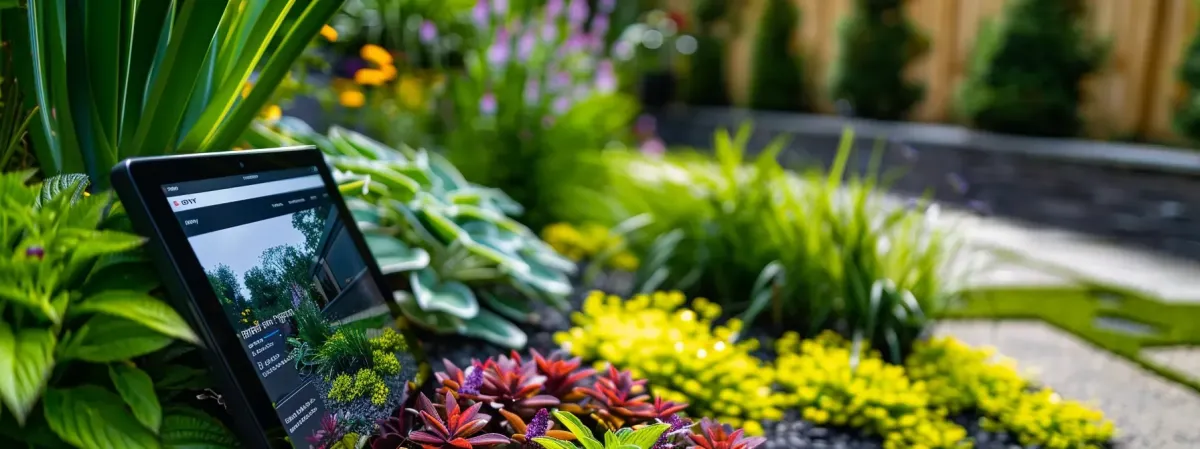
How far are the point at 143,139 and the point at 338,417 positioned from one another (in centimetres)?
52

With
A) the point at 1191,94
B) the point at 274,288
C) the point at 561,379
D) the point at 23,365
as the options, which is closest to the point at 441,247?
the point at 561,379

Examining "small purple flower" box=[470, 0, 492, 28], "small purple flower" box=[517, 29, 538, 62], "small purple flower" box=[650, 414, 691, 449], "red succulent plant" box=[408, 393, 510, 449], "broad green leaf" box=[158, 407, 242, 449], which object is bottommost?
"small purple flower" box=[650, 414, 691, 449]

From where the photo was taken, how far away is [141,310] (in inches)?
33.2

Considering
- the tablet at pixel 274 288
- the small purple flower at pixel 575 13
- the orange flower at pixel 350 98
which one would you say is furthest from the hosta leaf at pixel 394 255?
the small purple flower at pixel 575 13

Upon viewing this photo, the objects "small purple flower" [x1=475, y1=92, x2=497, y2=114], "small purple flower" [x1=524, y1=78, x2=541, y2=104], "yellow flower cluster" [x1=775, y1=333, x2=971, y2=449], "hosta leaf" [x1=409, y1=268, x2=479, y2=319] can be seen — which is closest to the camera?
"yellow flower cluster" [x1=775, y1=333, x2=971, y2=449]

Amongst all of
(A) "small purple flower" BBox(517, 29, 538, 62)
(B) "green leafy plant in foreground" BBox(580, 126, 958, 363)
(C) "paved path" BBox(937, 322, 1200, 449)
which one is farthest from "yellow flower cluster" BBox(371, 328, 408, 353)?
(A) "small purple flower" BBox(517, 29, 538, 62)

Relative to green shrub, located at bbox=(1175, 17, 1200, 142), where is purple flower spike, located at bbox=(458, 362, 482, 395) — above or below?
above

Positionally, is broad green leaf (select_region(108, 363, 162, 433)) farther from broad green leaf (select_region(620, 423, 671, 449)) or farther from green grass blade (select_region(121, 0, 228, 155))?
broad green leaf (select_region(620, 423, 671, 449))

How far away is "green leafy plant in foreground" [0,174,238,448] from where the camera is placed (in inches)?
32.4

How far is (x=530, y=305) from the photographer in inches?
95.4

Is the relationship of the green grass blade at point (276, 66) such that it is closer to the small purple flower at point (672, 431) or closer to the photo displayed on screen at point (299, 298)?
the photo displayed on screen at point (299, 298)

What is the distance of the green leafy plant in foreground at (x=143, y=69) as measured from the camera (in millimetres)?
1096

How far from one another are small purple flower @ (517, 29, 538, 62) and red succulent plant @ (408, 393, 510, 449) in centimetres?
272

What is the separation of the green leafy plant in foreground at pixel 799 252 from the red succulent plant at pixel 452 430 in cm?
141
